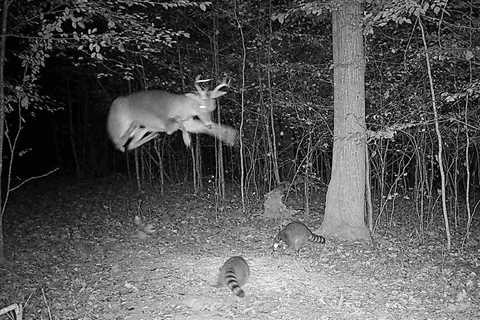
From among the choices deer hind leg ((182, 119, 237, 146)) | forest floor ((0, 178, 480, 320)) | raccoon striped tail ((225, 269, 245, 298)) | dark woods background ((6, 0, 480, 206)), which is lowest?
forest floor ((0, 178, 480, 320))

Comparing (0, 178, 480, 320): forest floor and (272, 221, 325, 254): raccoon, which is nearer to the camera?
(0, 178, 480, 320): forest floor

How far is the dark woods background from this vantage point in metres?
6.77

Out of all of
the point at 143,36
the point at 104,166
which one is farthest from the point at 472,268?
the point at 104,166

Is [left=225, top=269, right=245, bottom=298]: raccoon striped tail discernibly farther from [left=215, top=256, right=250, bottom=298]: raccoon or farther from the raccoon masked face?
the raccoon masked face

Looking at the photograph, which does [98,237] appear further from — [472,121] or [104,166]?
[104,166]

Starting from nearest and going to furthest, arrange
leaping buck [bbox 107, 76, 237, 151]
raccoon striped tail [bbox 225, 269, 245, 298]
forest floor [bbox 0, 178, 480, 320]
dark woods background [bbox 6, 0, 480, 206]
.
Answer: leaping buck [bbox 107, 76, 237, 151], raccoon striped tail [bbox 225, 269, 245, 298], forest floor [bbox 0, 178, 480, 320], dark woods background [bbox 6, 0, 480, 206]

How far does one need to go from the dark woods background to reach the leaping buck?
7.46 feet

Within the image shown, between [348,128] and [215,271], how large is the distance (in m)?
3.00

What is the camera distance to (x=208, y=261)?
23.2 ft


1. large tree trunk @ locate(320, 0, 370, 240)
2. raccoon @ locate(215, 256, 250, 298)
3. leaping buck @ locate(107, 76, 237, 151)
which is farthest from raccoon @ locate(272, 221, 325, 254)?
leaping buck @ locate(107, 76, 237, 151)

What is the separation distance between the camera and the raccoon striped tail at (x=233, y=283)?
5.15m

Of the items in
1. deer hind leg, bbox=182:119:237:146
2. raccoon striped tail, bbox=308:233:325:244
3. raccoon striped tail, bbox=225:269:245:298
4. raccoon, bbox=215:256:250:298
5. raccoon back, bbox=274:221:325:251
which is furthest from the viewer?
raccoon striped tail, bbox=308:233:325:244

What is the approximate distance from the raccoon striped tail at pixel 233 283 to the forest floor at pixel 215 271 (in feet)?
0.66

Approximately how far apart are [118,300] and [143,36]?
322 cm
